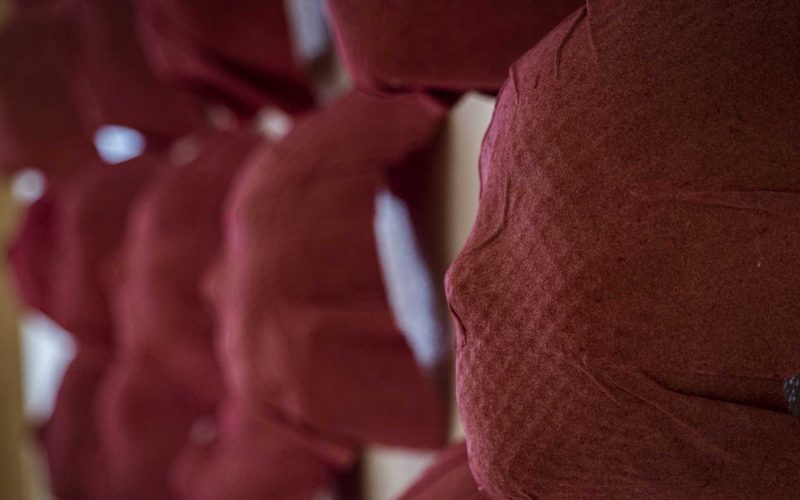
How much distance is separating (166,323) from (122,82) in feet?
1.12

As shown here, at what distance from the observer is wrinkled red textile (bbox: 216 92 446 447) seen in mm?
601

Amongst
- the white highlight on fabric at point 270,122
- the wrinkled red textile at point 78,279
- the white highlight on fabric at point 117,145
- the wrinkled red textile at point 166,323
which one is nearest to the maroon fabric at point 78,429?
the wrinkled red textile at point 78,279

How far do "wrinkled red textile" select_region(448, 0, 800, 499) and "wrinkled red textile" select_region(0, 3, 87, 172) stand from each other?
2.99 ft

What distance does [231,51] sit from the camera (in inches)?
30.6

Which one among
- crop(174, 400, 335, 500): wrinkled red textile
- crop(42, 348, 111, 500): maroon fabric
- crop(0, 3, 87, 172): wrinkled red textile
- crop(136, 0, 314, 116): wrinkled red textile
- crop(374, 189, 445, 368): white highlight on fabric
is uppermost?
crop(136, 0, 314, 116): wrinkled red textile

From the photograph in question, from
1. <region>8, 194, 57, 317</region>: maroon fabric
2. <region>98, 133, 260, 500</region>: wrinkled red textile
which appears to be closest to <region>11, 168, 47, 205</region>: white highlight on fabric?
<region>8, 194, 57, 317</region>: maroon fabric

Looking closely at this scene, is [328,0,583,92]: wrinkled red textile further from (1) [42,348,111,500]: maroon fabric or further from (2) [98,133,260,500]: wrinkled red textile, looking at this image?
(1) [42,348,111,500]: maroon fabric

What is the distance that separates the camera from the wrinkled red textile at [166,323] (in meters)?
0.82

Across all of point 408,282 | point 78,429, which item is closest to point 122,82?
point 78,429

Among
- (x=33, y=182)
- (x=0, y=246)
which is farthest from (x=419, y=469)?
(x=0, y=246)

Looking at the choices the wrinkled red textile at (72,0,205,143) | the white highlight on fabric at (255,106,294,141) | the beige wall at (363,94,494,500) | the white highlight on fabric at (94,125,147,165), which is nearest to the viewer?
the beige wall at (363,94,494,500)

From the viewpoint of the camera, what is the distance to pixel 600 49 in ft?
1.10

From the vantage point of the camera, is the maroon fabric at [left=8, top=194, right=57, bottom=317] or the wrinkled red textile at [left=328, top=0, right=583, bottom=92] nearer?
the wrinkled red textile at [left=328, top=0, right=583, bottom=92]

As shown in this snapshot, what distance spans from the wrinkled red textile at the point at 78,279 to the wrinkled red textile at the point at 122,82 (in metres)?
0.06
